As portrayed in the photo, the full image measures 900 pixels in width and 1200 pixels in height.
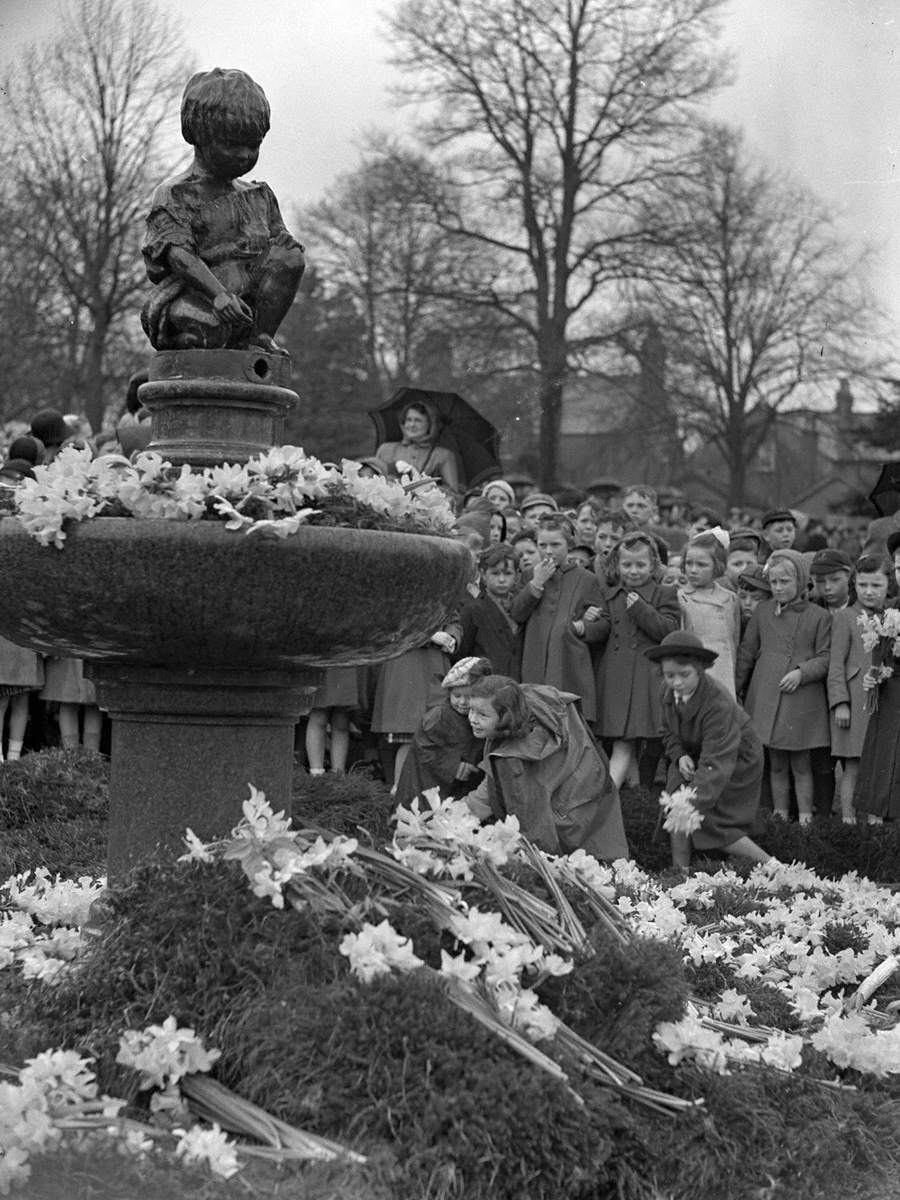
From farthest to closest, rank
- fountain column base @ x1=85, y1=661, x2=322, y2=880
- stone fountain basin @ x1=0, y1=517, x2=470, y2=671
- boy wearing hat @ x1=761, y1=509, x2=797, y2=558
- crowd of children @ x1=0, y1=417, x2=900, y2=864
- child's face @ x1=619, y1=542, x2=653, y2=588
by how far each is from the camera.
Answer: boy wearing hat @ x1=761, y1=509, x2=797, y2=558, child's face @ x1=619, y1=542, x2=653, y2=588, crowd of children @ x1=0, y1=417, x2=900, y2=864, fountain column base @ x1=85, y1=661, x2=322, y2=880, stone fountain basin @ x1=0, y1=517, x2=470, y2=671

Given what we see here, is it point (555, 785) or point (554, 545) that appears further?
point (554, 545)

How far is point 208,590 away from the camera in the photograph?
4512 millimetres

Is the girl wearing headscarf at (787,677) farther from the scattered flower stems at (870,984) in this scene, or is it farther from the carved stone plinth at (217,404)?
the carved stone plinth at (217,404)

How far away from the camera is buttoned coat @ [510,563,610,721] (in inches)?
411

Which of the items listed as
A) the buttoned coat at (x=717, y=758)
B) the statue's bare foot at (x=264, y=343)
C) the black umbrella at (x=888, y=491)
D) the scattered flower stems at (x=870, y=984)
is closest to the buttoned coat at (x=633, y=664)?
the buttoned coat at (x=717, y=758)

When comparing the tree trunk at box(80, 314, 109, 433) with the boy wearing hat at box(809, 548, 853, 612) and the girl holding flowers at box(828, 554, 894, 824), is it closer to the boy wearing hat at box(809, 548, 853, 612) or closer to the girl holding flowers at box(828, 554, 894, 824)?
the boy wearing hat at box(809, 548, 853, 612)

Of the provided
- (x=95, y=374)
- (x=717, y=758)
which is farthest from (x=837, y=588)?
(x=95, y=374)

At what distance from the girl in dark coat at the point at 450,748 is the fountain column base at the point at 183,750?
3547 mm

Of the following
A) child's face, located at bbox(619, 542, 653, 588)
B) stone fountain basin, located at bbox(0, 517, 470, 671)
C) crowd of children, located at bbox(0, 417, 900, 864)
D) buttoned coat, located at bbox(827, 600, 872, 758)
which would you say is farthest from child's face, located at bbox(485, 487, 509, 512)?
stone fountain basin, located at bbox(0, 517, 470, 671)

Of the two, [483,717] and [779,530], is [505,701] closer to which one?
[483,717]

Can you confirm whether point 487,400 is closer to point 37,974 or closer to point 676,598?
point 676,598

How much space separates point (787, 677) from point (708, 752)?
1538 mm

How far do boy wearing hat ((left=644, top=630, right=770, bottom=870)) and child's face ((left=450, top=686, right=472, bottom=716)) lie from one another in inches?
45.8

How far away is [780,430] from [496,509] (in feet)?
113
